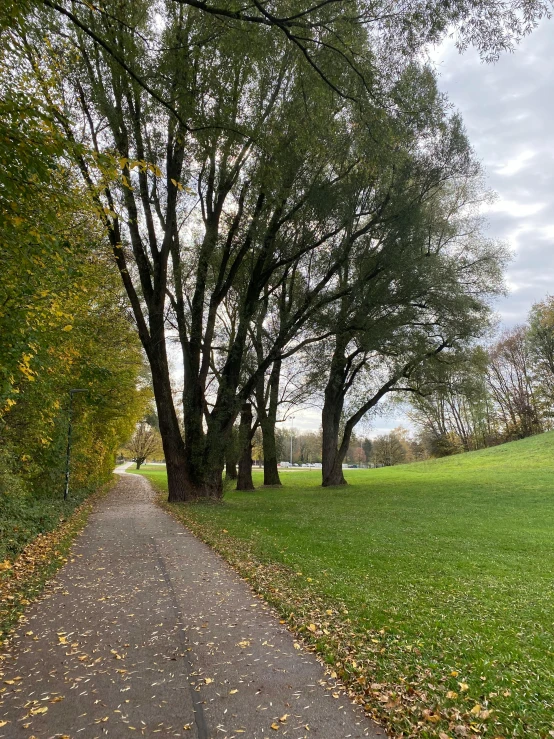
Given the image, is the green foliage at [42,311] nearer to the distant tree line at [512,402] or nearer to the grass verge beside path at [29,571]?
the grass verge beside path at [29,571]

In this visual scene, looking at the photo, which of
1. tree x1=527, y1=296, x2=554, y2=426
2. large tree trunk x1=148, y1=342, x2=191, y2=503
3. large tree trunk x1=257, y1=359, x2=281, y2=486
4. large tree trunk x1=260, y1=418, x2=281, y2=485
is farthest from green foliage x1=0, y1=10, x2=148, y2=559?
tree x1=527, y1=296, x2=554, y2=426

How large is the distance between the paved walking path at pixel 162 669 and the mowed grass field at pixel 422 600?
1.27 feet

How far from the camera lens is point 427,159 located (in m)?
15.3

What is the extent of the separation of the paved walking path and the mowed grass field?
0.39 metres

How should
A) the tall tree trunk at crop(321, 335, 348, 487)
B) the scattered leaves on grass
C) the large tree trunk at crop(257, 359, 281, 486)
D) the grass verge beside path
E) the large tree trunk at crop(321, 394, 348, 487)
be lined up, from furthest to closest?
the large tree trunk at crop(321, 394, 348, 487) → the large tree trunk at crop(257, 359, 281, 486) → the tall tree trunk at crop(321, 335, 348, 487) → the grass verge beside path → the scattered leaves on grass

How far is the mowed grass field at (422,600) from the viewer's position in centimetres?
321

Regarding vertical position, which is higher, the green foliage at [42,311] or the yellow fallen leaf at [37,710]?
the green foliage at [42,311]

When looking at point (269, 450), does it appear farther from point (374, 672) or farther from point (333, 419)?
point (374, 672)

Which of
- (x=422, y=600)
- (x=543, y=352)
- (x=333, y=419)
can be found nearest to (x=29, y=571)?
(x=422, y=600)

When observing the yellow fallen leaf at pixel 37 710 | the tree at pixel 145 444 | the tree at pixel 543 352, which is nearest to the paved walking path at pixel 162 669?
the yellow fallen leaf at pixel 37 710

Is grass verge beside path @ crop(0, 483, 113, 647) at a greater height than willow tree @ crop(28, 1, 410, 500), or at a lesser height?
lesser

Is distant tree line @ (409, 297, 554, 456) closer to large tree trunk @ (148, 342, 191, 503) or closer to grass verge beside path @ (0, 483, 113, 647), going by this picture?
large tree trunk @ (148, 342, 191, 503)

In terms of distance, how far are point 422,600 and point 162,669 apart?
129 inches

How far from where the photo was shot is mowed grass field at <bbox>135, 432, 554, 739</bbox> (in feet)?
10.5
